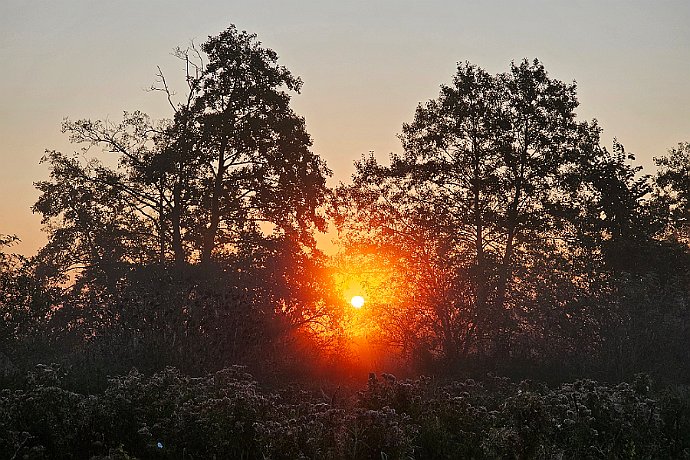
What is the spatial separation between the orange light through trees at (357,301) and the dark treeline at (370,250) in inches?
17.7

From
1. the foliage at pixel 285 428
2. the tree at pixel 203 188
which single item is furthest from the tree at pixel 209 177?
the foliage at pixel 285 428

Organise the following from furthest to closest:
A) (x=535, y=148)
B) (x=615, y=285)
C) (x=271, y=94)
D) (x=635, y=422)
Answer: (x=271, y=94) < (x=535, y=148) < (x=615, y=285) < (x=635, y=422)

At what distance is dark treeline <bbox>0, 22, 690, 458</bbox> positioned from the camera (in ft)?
62.6

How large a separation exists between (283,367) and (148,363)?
3491 mm

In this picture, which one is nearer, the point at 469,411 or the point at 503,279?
the point at 469,411

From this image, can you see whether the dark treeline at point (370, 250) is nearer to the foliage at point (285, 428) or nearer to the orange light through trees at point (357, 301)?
the orange light through trees at point (357, 301)

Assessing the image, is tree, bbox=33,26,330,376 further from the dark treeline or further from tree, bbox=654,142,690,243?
tree, bbox=654,142,690,243

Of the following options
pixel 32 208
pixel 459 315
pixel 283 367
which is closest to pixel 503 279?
pixel 459 315

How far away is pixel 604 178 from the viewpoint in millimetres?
27688

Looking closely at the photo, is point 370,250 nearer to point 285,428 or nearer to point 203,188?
point 203,188

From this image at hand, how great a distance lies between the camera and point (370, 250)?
24594mm

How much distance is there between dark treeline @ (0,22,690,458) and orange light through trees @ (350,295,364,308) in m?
0.45

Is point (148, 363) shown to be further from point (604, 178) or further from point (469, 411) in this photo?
point (604, 178)

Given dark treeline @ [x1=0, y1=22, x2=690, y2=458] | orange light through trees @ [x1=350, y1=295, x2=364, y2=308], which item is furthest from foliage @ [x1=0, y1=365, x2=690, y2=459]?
orange light through trees @ [x1=350, y1=295, x2=364, y2=308]
